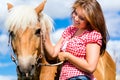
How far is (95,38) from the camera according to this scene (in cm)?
519

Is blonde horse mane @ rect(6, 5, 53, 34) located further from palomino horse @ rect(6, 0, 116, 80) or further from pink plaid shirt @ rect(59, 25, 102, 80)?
pink plaid shirt @ rect(59, 25, 102, 80)

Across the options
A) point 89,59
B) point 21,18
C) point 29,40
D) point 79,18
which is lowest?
point 89,59

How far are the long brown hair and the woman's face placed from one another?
4 cm

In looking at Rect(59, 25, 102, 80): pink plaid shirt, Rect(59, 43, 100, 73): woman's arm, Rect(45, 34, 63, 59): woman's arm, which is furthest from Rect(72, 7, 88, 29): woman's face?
Rect(45, 34, 63, 59): woman's arm

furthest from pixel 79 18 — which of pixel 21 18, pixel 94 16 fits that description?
pixel 21 18

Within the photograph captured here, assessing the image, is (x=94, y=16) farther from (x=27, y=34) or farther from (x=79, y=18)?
(x=27, y=34)

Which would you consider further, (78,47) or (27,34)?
(27,34)

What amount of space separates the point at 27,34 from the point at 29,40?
0.08m

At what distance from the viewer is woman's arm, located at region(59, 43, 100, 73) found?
505 centimetres

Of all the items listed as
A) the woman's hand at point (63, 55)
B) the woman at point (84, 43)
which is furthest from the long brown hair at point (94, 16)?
the woman's hand at point (63, 55)

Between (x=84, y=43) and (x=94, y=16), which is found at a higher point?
(x=94, y=16)

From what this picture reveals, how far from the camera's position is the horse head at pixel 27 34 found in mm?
5434

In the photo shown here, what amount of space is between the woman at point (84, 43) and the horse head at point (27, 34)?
0.39 meters

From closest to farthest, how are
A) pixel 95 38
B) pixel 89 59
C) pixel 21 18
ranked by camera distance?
pixel 89 59 → pixel 95 38 → pixel 21 18
